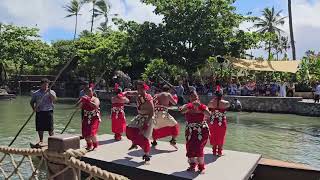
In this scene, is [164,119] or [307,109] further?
[307,109]

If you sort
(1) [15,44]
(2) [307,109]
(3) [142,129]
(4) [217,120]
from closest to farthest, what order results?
1. (3) [142,129]
2. (4) [217,120]
3. (2) [307,109]
4. (1) [15,44]

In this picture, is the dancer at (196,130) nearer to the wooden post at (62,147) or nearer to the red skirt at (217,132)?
the red skirt at (217,132)

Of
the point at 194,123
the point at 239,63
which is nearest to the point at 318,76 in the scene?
the point at 239,63

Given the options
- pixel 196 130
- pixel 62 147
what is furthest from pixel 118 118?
pixel 62 147

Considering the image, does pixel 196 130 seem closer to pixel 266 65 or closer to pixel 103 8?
pixel 266 65

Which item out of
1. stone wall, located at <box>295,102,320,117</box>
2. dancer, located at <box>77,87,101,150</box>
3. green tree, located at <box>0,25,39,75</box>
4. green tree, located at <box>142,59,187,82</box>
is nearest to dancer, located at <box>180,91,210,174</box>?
dancer, located at <box>77,87,101,150</box>

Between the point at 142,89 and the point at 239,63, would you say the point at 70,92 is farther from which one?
the point at 142,89

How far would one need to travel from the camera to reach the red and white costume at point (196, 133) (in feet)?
21.5

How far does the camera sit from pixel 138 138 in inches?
294

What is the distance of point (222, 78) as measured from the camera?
28.3 metres

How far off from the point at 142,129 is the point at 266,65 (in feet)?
70.0

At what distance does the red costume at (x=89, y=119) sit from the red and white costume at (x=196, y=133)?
8.46ft

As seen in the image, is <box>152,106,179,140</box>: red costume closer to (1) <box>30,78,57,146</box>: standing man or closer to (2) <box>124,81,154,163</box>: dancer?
(2) <box>124,81,154,163</box>: dancer

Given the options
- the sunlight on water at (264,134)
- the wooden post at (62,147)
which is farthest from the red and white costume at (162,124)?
the wooden post at (62,147)
